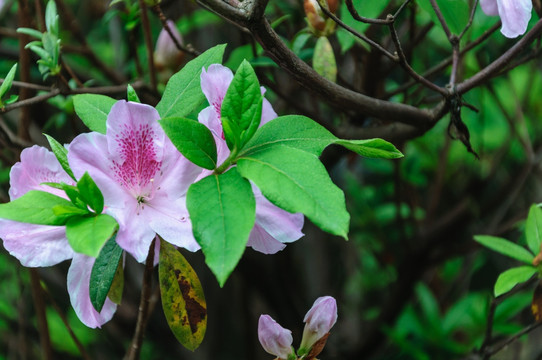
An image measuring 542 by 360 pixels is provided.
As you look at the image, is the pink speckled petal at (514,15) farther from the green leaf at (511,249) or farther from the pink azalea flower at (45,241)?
the pink azalea flower at (45,241)

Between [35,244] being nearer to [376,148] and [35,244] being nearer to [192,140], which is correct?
[192,140]

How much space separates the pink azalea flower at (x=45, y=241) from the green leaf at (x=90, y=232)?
2.8 inches

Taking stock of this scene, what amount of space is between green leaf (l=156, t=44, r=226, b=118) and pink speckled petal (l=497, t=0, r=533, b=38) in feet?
1.18

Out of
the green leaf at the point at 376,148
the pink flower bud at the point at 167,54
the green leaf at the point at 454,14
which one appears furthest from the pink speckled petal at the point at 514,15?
the pink flower bud at the point at 167,54

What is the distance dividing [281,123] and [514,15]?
0.37 metres

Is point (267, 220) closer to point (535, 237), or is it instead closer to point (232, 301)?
point (535, 237)

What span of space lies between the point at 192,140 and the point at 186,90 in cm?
12

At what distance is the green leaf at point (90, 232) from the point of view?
0.53 m

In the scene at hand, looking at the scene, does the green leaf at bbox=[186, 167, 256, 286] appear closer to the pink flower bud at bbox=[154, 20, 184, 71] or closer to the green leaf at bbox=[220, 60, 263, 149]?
the green leaf at bbox=[220, 60, 263, 149]

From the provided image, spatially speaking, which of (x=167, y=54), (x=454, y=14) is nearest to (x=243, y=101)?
(x=454, y=14)

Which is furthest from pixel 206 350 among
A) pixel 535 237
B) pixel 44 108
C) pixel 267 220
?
pixel 267 220

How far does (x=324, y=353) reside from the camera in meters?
1.73

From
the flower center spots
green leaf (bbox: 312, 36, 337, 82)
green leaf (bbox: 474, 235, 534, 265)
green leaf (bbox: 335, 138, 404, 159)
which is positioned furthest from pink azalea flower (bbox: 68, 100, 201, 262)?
green leaf (bbox: 474, 235, 534, 265)

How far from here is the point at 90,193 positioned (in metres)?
0.58
